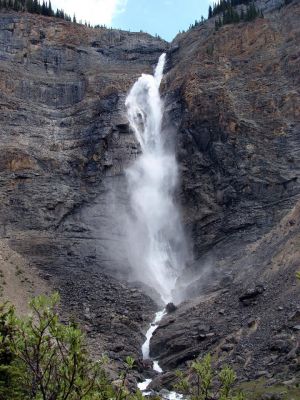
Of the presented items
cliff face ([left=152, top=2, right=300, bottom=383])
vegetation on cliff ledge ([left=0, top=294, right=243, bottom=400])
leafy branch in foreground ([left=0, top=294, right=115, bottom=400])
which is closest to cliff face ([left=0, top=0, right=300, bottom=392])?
cliff face ([left=152, top=2, right=300, bottom=383])

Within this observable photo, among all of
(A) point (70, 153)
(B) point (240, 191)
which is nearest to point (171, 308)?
(B) point (240, 191)

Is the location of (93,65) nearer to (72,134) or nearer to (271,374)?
(72,134)

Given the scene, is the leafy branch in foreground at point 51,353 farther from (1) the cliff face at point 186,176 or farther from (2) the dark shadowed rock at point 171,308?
(2) the dark shadowed rock at point 171,308

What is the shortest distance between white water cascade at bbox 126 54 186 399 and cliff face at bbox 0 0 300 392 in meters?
1.45

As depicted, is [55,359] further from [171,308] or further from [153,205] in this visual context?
[153,205]

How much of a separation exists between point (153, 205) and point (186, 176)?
4.72m

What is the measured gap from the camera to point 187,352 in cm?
3284

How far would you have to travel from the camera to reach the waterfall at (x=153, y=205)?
4888cm

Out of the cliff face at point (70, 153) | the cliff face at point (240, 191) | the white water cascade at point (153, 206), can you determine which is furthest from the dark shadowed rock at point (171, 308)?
the cliff face at point (70, 153)

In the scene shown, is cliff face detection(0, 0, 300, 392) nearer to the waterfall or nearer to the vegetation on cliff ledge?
the waterfall

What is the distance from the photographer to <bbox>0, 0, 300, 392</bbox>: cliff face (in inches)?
1353

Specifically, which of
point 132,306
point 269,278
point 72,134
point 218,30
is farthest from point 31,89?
point 269,278

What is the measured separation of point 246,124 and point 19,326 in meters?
48.3

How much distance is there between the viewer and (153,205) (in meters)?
55.2
